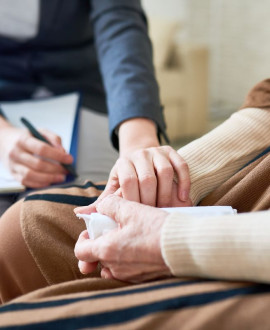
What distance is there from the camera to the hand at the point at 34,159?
80 centimetres

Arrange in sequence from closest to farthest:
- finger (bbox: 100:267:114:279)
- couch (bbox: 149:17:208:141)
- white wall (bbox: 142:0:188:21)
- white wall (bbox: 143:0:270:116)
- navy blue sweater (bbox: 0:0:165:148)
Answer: finger (bbox: 100:267:114:279), navy blue sweater (bbox: 0:0:165:148), couch (bbox: 149:17:208:141), white wall (bbox: 143:0:270:116), white wall (bbox: 142:0:188:21)

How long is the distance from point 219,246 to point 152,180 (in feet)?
0.48

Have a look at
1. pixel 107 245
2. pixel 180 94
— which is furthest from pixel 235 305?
pixel 180 94

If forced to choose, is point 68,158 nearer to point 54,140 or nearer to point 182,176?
point 54,140

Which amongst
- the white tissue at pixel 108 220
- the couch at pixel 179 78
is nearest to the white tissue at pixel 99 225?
the white tissue at pixel 108 220

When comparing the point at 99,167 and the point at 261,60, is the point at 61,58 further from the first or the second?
the point at 261,60

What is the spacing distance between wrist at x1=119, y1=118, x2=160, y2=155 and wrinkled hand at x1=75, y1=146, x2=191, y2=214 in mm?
152

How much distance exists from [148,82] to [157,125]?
3.9 inches

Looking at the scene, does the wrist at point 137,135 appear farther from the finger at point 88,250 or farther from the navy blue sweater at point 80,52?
the finger at point 88,250

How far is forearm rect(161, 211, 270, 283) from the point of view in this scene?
0.42 metres

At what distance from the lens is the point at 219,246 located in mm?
430

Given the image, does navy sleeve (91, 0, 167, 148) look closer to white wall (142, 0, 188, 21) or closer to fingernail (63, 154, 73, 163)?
fingernail (63, 154, 73, 163)

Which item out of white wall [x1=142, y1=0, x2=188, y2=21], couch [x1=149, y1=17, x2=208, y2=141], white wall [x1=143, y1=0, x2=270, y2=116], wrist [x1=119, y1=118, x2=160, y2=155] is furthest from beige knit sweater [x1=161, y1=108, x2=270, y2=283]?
white wall [x1=142, y1=0, x2=188, y2=21]

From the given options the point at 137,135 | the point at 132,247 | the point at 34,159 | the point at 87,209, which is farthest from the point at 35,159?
the point at 132,247
